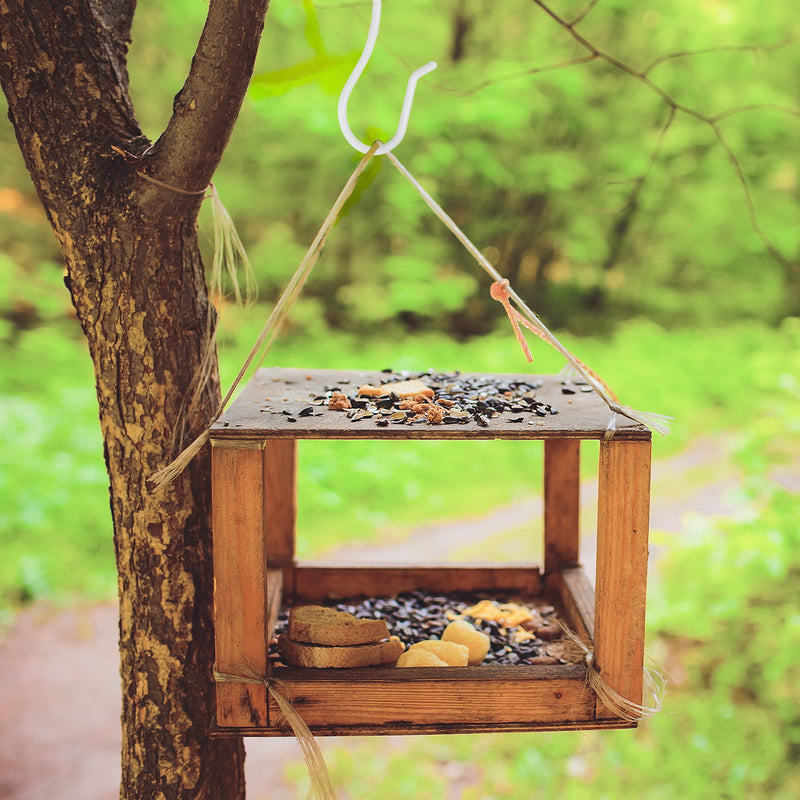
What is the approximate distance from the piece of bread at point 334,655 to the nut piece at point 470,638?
15cm

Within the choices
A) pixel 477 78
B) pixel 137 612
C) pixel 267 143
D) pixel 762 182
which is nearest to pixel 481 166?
pixel 477 78

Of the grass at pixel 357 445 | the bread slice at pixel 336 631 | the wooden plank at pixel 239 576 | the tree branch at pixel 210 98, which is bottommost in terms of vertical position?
the grass at pixel 357 445

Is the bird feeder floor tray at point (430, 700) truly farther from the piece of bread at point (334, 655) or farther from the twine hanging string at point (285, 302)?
the twine hanging string at point (285, 302)

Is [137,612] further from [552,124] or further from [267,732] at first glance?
[552,124]

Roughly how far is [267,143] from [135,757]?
4510 millimetres

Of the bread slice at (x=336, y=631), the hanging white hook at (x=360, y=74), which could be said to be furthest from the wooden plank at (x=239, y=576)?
the hanging white hook at (x=360, y=74)

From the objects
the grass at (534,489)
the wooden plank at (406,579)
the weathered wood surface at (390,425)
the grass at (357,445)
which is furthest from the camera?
the grass at (357,445)

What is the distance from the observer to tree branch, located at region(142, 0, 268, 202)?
4.04 feet

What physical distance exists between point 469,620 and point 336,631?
0.39 meters

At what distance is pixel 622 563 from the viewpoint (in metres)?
1.26

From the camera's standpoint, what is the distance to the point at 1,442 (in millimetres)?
4469

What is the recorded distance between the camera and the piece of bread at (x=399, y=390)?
139cm

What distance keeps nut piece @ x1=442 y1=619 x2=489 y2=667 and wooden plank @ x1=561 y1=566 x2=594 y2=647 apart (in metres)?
0.18

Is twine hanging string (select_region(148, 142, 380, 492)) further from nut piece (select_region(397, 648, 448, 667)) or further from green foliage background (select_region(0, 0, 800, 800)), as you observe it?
green foliage background (select_region(0, 0, 800, 800))
